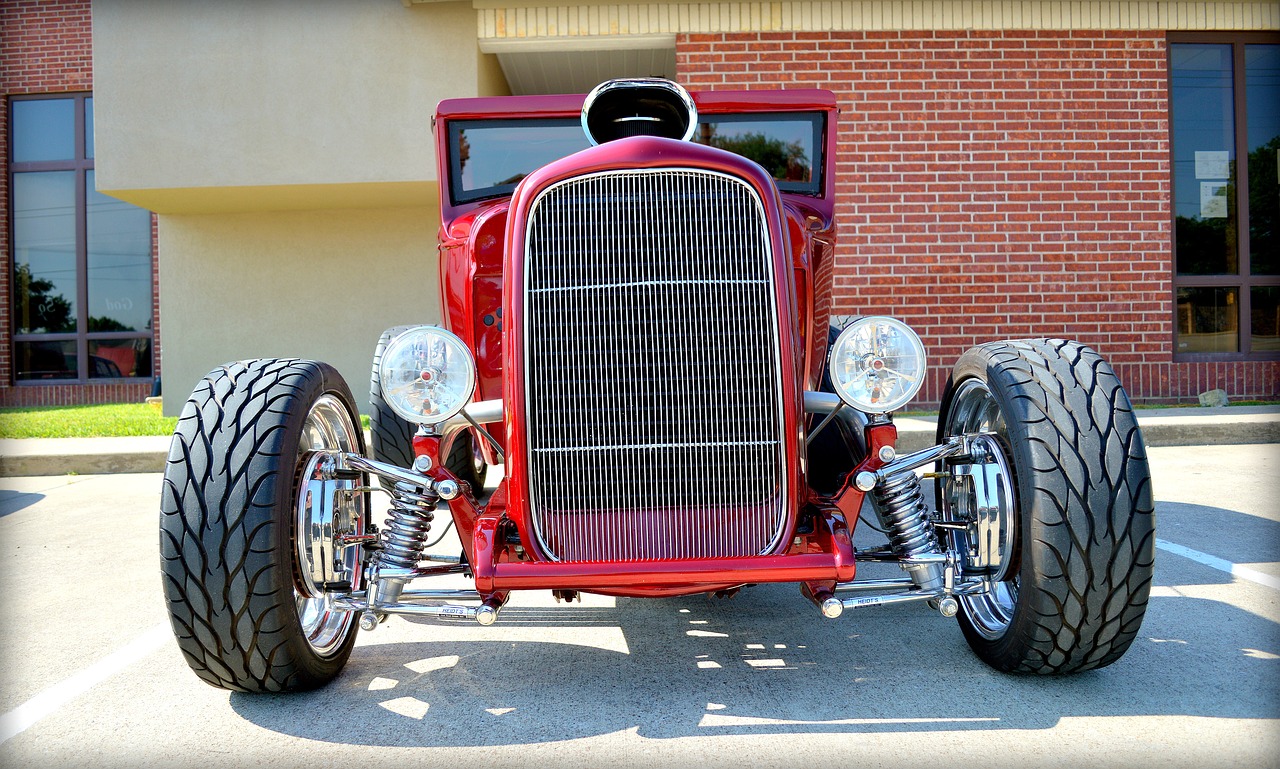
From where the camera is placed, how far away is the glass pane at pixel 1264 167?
370 inches

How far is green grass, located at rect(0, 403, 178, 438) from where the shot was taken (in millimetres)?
8820

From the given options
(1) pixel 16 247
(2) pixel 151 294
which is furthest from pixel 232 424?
(1) pixel 16 247

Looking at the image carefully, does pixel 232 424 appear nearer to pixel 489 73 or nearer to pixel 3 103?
pixel 489 73

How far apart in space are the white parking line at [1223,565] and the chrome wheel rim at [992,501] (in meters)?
1.50

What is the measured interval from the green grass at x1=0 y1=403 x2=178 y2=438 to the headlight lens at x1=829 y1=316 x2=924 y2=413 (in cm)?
670

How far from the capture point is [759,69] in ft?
28.9

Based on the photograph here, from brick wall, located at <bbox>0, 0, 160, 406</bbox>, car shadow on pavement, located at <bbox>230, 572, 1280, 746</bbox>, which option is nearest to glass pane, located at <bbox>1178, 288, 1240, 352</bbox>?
car shadow on pavement, located at <bbox>230, 572, 1280, 746</bbox>

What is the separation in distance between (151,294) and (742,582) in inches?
592

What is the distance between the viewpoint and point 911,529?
2.48 meters

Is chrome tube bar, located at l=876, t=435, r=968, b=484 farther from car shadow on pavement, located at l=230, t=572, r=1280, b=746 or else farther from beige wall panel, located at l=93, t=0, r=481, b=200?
beige wall panel, located at l=93, t=0, r=481, b=200

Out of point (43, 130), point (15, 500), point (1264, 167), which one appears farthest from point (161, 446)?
point (1264, 167)

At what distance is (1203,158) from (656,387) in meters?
9.42

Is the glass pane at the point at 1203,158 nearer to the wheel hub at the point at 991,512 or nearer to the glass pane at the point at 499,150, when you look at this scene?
the glass pane at the point at 499,150

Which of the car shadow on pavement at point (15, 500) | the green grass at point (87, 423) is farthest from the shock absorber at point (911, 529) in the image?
the green grass at point (87, 423)
